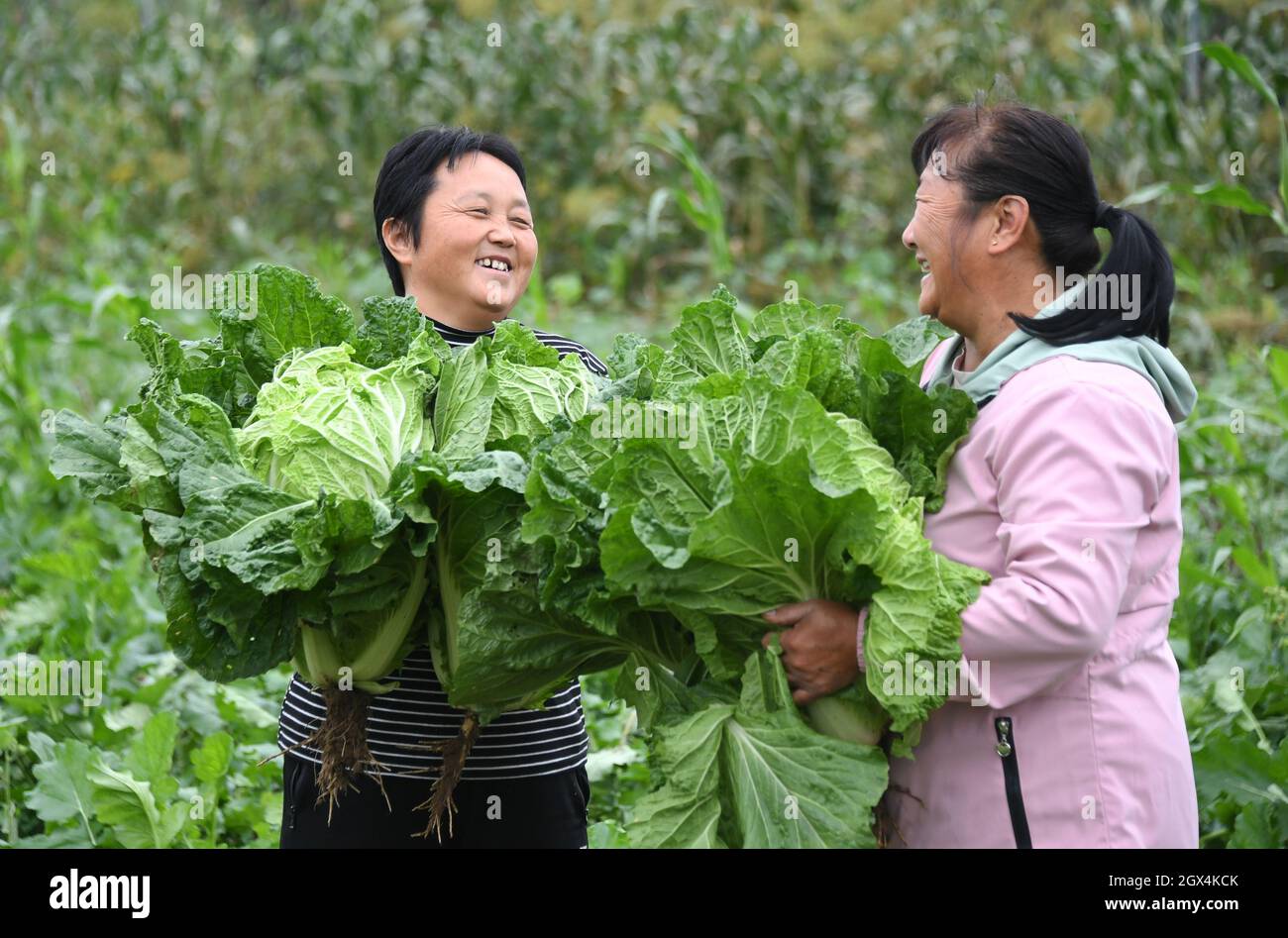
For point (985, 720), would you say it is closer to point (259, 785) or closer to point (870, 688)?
point (870, 688)

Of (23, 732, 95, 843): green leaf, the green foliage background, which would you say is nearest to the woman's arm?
(23, 732, 95, 843): green leaf

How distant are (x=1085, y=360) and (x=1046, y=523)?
301 mm

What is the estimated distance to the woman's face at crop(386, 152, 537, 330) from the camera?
2668 millimetres

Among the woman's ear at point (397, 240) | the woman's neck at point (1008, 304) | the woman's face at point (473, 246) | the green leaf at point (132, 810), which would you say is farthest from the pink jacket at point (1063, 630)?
the green leaf at point (132, 810)

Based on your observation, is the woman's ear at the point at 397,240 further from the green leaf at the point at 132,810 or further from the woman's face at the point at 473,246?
the green leaf at the point at 132,810

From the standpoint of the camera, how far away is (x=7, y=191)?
10078 mm

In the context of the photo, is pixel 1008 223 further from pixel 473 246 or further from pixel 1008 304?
pixel 473 246

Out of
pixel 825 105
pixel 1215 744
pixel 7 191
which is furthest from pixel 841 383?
pixel 7 191

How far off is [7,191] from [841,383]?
9562 mm

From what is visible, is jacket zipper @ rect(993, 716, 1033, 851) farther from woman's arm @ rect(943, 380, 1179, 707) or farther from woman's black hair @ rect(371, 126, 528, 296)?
woman's black hair @ rect(371, 126, 528, 296)

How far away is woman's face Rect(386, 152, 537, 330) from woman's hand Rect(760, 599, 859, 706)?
99 cm

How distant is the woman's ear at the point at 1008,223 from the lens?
7.18 ft

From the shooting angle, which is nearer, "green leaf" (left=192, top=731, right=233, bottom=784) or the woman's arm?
the woman's arm
